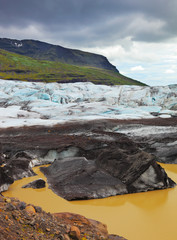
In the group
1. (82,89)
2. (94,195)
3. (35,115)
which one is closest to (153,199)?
(94,195)

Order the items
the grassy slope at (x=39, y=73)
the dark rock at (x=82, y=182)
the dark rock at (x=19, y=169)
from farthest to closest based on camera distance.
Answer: the grassy slope at (x=39, y=73)
the dark rock at (x=19, y=169)
the dark rock at (x=82, y=182)

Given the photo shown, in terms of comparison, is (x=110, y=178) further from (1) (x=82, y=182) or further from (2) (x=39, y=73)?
(2) (x=39, y=73)

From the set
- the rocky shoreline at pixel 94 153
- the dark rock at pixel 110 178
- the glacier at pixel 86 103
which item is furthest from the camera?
the glacier at pixel 86 103

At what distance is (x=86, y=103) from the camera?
1711 inches

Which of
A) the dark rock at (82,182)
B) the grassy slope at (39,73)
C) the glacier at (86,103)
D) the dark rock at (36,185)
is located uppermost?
the grassy slope at (39,73)

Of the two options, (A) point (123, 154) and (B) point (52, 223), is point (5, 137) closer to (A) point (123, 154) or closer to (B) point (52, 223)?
(A) point (123, 154)

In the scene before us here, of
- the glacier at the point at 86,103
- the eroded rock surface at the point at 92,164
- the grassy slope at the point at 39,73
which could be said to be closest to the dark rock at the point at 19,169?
the eroded rock surface at the point at 92,164

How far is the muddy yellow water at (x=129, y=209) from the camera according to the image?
25.8 ft

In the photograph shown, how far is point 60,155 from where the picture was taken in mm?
17547

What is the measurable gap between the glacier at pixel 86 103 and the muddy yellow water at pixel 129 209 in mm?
21833

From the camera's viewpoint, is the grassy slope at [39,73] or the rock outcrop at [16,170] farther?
the grassy slope at [39,73]

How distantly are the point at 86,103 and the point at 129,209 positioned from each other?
3459 centimetres

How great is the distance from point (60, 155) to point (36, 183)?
590cm

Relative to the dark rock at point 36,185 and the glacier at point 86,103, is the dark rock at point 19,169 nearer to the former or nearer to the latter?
the dark rock at point 36,185
